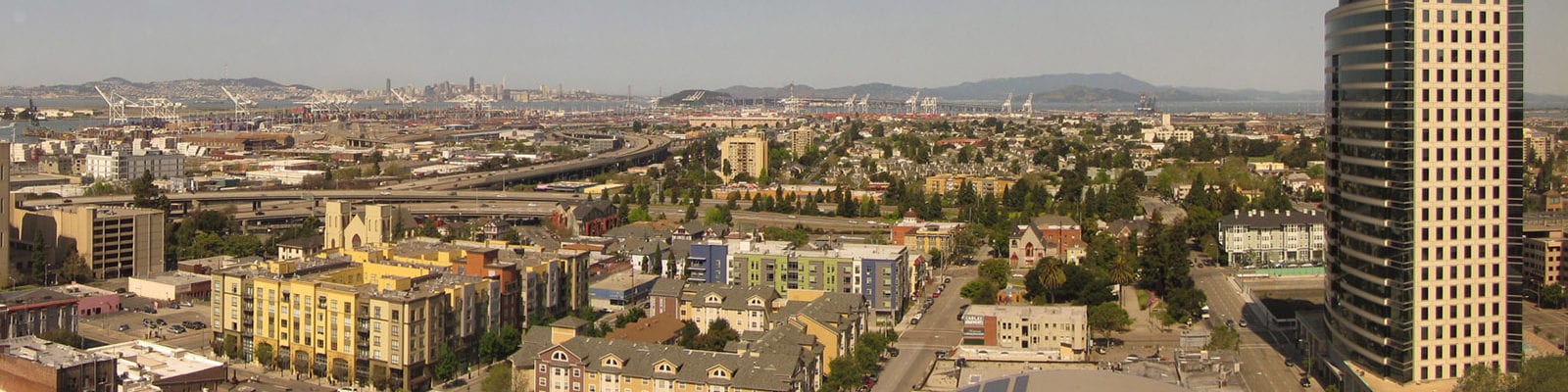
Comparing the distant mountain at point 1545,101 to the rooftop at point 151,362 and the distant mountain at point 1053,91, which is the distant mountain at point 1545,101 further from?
the distant mountain at point 1053,91

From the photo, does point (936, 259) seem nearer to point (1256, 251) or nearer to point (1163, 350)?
point (1256, 251)

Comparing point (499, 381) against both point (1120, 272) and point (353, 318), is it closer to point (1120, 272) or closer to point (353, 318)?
point (353, 318)

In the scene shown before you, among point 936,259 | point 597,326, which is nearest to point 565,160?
point 936,259

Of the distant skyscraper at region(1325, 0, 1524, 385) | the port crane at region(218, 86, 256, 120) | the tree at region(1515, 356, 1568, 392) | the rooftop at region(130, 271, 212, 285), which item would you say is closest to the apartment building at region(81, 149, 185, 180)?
the rooftop at region(130, 271, 212, 285)

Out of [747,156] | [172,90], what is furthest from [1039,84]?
[747,156]

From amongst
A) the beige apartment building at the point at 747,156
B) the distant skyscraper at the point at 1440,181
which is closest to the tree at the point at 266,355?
the distant skyscraper at the point at 1440,181
